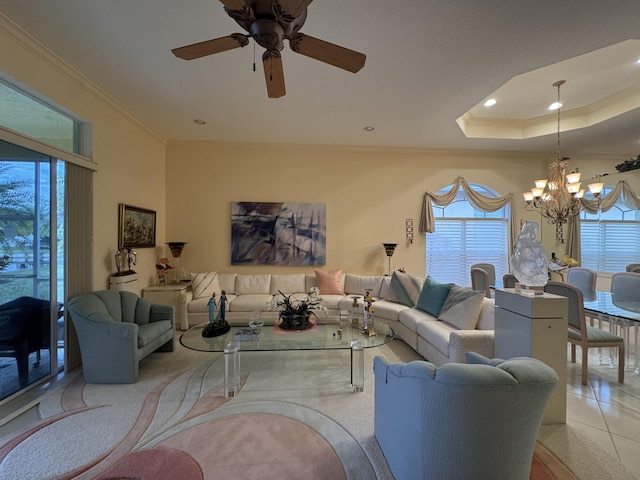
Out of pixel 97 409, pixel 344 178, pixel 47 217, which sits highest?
pixel 344 178

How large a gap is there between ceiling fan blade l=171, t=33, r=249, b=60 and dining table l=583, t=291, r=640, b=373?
3.98 metres

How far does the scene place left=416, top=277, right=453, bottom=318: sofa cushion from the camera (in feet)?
11.1

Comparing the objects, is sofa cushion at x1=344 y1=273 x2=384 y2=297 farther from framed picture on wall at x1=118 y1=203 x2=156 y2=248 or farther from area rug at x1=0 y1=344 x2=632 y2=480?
framed picture on wall at x1=118 y1=203 x2=156 y2=248

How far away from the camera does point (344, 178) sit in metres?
5.09

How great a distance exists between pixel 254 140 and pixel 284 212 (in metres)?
1.39

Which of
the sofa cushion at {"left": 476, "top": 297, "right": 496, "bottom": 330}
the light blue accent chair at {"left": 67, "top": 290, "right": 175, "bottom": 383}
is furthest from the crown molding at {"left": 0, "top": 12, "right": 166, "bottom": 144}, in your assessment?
the sofa cushion at {"left": 476, "top": 297, "right": 496, "bottom": 330}

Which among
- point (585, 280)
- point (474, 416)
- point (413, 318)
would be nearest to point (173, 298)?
point (413, 318)

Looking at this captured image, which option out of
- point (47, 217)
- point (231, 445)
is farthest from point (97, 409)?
point (47, 217)

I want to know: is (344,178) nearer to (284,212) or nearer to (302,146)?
Result: (302,146)

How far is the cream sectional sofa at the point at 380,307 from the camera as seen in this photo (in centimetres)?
264

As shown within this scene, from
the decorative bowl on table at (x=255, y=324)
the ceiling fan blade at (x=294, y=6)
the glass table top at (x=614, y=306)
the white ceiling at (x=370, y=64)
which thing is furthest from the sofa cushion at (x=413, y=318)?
the ceiling fan blade at (x=294, y=6)

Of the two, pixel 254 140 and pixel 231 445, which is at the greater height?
pixel 254 140

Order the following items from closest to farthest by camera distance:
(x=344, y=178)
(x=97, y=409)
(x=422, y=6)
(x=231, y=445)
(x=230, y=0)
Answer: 1. (x=230, y=0)
2. (x=231, y=445)
3. (x=422, y=6)
4. (x=97, y=409)
5. (x=344, y=178)

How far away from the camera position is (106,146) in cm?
337
